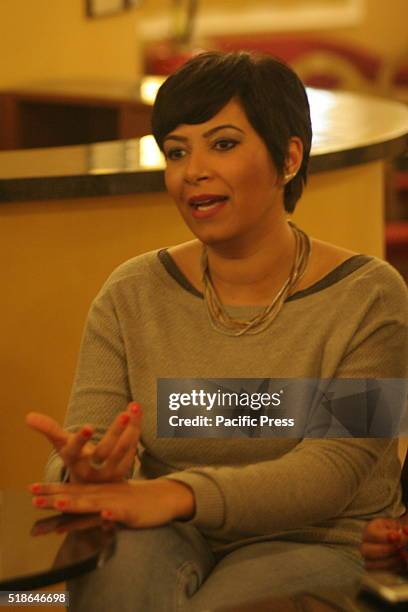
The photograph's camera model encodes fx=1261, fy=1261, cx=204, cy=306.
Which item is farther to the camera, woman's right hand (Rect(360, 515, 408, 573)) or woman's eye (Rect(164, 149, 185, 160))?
woman's eye (Rect(164, 149, 185, 160))

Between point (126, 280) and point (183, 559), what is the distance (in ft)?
1.00

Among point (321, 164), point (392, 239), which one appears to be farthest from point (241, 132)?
point (392, 239)

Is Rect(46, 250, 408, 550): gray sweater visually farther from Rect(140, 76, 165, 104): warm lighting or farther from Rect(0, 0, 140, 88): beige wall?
Rect(0, 0, 140, 88): beige wall

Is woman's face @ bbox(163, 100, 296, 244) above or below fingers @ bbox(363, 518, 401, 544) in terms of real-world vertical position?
above

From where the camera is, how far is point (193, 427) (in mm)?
1223

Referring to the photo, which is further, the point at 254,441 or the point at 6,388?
the point at 6,388

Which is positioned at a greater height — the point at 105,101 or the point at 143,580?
the point at 105,101

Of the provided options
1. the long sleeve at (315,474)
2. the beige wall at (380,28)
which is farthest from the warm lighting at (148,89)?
the beige wall at (380,28)

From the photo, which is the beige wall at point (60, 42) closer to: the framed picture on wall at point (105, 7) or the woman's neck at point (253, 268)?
the framed picture on wall at point (105, 7)

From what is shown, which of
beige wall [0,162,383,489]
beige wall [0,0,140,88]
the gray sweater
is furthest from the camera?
beige wall [0,0,140,88]

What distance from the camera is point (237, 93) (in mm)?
1233

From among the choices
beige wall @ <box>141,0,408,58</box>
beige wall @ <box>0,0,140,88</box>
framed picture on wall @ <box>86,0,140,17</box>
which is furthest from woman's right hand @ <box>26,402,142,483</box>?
beige wall @ <box>141,0,408,58</box>

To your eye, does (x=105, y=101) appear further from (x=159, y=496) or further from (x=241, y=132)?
(x=159, y=496)

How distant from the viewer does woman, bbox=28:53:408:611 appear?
1.17 m
